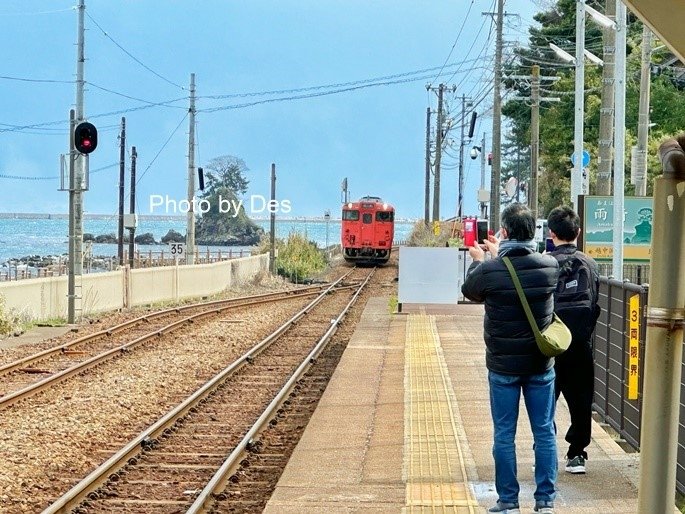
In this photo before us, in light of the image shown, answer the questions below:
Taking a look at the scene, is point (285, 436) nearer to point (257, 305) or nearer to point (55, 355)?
point (55, 355)

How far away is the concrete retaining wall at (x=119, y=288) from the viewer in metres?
24.3

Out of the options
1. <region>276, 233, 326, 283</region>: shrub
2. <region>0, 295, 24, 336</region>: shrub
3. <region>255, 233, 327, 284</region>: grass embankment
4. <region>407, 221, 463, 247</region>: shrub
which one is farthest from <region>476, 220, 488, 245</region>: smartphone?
<region>407, 221, 463, 247</region>: shrub

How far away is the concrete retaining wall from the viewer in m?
24.3

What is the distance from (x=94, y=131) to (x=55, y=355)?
6706 millimetres

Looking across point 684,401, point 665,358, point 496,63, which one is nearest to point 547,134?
point 496,63

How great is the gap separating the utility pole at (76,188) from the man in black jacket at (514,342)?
18.3 meters

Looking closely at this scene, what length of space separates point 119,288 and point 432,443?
21.1 m

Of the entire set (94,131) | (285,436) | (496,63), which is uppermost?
(496,63)

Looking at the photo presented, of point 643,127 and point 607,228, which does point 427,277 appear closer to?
point 643,127

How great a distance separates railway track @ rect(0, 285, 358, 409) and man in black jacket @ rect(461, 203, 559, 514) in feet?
24.9

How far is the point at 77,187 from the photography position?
25031 millimetres

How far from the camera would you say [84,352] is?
60.5ft

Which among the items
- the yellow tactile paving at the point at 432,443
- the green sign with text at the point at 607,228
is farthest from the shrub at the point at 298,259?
the yellow tactile paving at the point at 432,443

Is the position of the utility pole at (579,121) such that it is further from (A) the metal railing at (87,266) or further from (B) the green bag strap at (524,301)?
(A) the metal railing at (87,266)
